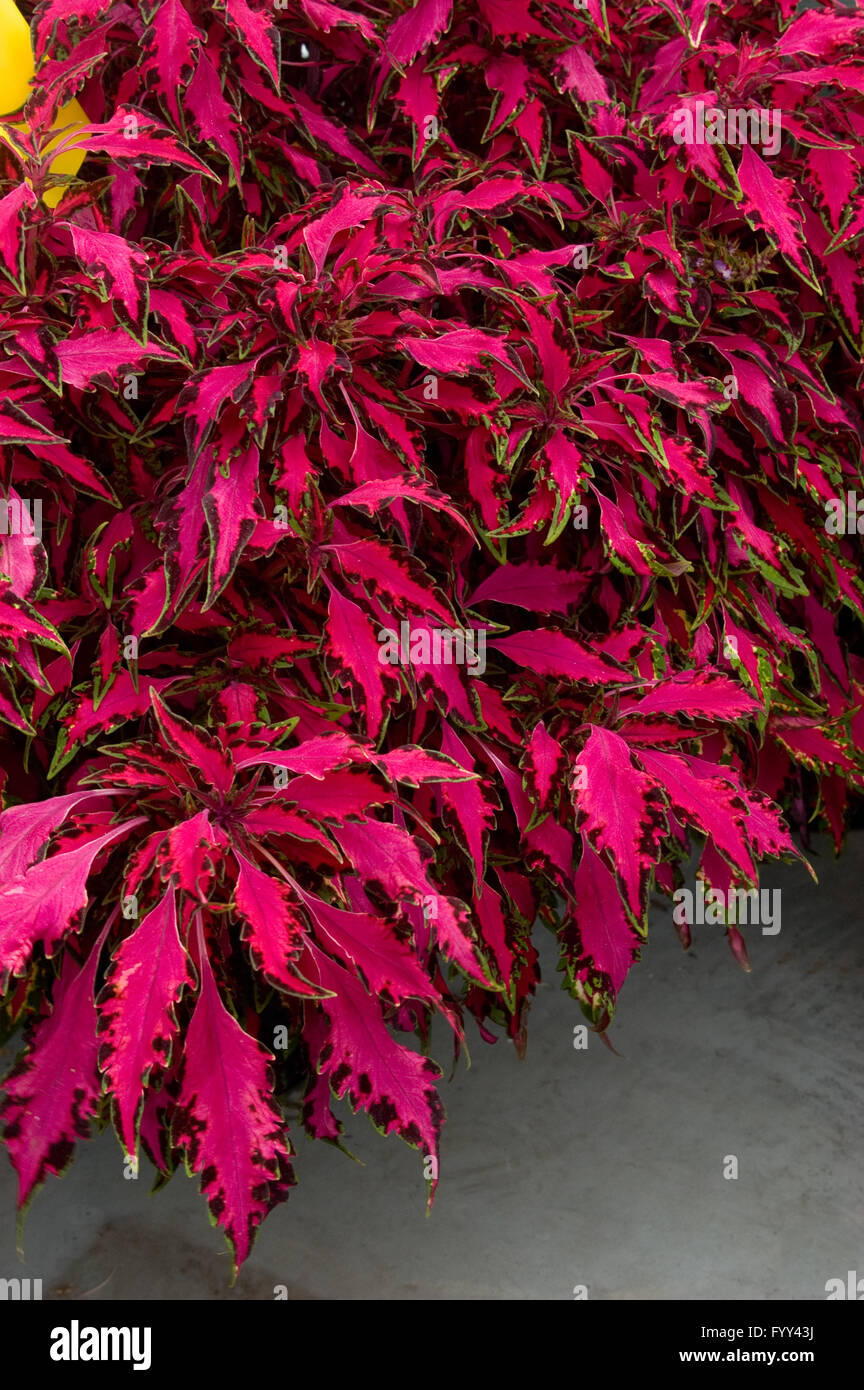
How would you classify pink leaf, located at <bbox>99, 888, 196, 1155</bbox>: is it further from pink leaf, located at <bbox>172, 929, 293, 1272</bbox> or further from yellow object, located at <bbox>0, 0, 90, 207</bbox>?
yellow object, located at <bbox>0, 0, 90, 207</bbox>

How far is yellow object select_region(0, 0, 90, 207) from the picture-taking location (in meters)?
1.22

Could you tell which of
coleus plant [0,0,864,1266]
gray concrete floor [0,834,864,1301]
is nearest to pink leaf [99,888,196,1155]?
coleus plant [0,0,864,1266]

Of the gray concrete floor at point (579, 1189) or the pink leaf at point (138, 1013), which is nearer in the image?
the pink leaf at point (138, 1013)

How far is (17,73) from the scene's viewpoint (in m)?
1.23

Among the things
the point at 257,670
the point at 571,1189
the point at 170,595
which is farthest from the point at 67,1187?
the point at 170,595

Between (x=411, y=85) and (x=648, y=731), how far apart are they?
70 centimetres

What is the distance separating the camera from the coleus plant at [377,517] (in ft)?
3.29

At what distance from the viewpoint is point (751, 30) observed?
4.75 ft

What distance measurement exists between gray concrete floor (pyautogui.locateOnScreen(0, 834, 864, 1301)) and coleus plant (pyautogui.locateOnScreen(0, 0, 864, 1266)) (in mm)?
279

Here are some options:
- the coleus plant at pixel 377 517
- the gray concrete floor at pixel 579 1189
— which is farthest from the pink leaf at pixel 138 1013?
the gray concrete floor at pixel 579 1189

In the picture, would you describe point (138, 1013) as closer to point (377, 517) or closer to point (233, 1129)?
point (233, 1129)

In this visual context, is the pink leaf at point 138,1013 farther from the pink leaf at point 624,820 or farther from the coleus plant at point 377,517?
the pink leaf at point 624,820

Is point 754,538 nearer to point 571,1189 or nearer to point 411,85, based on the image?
point 411,85

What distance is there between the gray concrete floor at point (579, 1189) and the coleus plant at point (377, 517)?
279 millimetres
